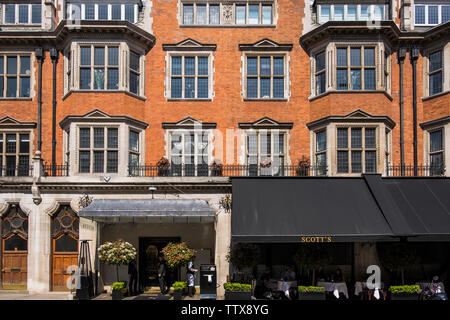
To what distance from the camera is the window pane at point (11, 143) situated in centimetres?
1986

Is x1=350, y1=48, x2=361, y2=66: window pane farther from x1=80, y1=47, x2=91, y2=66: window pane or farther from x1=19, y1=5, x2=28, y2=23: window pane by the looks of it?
x1=19, y1=5, x2=28, y2=23: window pane

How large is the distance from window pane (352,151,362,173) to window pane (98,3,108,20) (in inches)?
499

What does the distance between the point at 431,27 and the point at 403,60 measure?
2.20 m

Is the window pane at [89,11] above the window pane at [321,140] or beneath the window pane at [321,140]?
above

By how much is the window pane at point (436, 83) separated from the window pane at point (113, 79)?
14.0 meters

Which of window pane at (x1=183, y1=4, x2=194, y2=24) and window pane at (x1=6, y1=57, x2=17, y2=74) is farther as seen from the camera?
window pane at (x1=183, y1=4, x2=194, y2=24)

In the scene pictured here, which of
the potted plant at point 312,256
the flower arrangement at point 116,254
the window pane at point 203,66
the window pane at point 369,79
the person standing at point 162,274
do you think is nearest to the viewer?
the flower arrangement at point 116,254

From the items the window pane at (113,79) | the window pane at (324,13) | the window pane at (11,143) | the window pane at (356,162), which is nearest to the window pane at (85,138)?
the window pane at (113,79)

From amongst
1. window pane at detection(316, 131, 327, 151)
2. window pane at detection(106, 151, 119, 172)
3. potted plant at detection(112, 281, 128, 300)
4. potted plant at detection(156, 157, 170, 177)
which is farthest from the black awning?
window pane at detection(106, 151, 119, 172)

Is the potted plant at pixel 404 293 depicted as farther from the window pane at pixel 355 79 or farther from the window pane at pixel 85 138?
the window pane at pixel 85 138

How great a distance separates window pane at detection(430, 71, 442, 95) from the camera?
19.8 m

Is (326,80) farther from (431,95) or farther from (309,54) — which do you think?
(431,95)

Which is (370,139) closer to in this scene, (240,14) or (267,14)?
(267,14)

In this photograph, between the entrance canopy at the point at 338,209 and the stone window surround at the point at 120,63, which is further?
the stone window surround at the point at 120,63
